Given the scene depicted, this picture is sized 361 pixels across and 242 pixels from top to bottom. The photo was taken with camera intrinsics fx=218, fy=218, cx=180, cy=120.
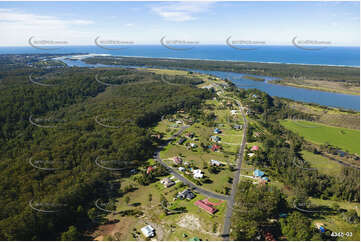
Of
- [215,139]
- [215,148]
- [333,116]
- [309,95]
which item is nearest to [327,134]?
[333,116]

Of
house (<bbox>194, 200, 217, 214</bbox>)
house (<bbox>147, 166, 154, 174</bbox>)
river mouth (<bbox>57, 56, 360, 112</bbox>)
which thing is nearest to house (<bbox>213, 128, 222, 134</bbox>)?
house (<bbox>147, 166, 154, 174</bbox>)

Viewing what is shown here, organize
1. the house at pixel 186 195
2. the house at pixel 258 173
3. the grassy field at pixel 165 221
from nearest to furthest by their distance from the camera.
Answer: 1. the grassy field at pixel 165 221
2. the house at pixel 186 195
3. the house at pixel 258 173

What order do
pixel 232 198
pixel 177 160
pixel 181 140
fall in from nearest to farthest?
pixel 232 198 → pixel 177 160 → pixel 181 140

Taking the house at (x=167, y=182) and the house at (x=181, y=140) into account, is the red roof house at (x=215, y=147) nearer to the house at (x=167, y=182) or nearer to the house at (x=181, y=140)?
the house at (x=181, y=140)

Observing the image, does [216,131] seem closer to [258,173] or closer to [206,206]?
[258,173]

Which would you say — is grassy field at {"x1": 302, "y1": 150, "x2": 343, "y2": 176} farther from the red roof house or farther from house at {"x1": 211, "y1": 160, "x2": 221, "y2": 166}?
house at {"x1": 211, "y1": 160, "x2": 221, "y2": 166}

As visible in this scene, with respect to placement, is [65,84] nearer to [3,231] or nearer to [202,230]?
[3,231]

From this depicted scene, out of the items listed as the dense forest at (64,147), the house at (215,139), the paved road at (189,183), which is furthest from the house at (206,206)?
the house at (215,139)
